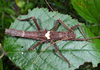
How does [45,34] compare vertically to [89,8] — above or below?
below

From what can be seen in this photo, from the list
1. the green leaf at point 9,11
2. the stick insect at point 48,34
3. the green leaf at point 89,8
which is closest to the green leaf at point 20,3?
the green leaf at point 9,11

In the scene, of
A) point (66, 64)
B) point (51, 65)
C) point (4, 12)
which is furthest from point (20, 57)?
point (4, 12)

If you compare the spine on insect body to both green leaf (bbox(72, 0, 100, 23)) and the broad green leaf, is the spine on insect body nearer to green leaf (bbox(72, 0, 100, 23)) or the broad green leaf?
the broad green leaf

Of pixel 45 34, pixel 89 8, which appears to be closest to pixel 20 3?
pixel 45 34

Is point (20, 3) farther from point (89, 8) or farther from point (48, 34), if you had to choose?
point (89, 8)

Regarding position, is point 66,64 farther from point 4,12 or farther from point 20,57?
point 4,12

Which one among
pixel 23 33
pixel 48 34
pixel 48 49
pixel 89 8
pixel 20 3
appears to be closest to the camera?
pixel 89 8

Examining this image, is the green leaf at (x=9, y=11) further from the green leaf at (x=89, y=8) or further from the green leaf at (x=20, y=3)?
the green leaf at (x=89, y=8)
